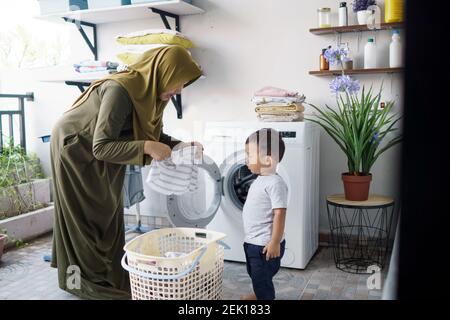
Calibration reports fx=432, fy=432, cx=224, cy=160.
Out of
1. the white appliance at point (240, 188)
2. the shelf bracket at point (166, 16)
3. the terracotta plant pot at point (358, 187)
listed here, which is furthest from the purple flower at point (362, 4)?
the shelf bracket at point (166, 16)

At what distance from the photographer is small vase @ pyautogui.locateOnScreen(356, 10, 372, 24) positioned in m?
2.43

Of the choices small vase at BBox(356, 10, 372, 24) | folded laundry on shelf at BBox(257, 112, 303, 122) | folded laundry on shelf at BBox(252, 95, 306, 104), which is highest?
small vase at BBox(356, 10, 372, 24)

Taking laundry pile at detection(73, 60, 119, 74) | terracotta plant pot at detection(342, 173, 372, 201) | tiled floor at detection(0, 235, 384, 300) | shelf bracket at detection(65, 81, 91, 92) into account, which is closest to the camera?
tiled floor at detection(0, 235, 384, 300)

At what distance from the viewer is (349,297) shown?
197 centimetres

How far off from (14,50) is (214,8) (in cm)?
174

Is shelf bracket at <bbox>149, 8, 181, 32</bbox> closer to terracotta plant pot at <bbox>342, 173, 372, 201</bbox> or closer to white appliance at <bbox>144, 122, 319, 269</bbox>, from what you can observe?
white appliance at <bbox>144, 122, 319, 269</bbox>

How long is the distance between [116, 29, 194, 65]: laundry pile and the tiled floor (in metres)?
1.36

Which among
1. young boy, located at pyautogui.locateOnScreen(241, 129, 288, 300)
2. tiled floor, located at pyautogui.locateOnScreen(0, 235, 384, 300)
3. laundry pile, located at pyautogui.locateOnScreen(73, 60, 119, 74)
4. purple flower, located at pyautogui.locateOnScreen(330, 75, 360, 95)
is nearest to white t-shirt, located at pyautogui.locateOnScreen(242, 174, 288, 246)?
young boy, located at pyautogui.locateOnScreen(241, 129, 288, 300)

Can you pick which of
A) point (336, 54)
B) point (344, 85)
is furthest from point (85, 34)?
point (344, 85)

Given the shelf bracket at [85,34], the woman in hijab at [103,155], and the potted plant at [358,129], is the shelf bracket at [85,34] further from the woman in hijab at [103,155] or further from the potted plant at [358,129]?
the potted plant at [358,129]

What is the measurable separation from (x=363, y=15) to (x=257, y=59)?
0.71m

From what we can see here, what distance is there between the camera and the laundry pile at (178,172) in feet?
6.88

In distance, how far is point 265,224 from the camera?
1750 millimetres
